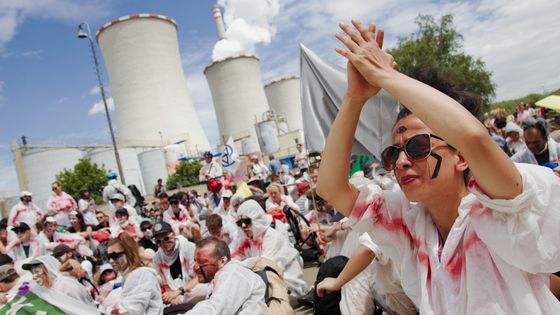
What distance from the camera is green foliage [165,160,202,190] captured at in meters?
26.2

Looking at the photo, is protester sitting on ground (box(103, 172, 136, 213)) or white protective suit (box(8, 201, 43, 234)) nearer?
white protective suit (box(8, 201, 43, 234))

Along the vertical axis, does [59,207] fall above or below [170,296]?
above

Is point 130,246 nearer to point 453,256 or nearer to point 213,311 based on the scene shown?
point 213,311

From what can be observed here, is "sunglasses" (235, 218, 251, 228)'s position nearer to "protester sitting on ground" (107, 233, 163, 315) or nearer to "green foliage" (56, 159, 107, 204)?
"protester sitting on ground" (107, 233, 163, 315)

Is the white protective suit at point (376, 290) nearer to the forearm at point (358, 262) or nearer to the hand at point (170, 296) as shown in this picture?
the forearm at point (358, 262)

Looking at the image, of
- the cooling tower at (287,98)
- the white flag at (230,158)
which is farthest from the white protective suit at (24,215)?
the cooling tower at (287,98)

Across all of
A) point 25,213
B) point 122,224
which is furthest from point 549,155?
point 25,213

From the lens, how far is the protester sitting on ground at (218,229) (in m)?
4.77

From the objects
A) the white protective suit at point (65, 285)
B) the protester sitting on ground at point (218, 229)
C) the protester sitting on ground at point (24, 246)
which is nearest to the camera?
the white protective suit at point (65, 285)

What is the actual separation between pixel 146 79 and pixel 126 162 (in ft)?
22.0

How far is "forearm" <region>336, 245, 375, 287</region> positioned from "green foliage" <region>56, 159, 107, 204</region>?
25730 mm

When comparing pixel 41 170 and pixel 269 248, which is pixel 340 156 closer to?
pixel 269 248

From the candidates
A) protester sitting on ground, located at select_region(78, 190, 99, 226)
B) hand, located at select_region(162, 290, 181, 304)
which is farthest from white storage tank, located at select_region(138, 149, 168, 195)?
hand, located at select_region(162, 290, 181, 304)

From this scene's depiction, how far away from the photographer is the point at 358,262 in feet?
6.74
